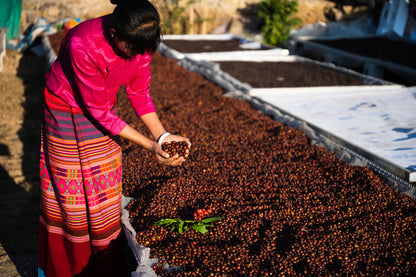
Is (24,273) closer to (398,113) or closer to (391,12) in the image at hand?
(398,113)

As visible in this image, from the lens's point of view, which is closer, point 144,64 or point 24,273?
point 144,64

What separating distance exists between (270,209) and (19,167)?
305 cm

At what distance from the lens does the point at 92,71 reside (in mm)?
1805

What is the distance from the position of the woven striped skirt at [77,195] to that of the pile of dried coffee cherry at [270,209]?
0.24 meters

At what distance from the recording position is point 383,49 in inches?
341

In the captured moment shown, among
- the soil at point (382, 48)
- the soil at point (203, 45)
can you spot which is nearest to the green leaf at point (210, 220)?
the soil at point (382, 48)

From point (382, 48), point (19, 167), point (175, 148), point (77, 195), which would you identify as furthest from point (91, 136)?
point (382, 48)

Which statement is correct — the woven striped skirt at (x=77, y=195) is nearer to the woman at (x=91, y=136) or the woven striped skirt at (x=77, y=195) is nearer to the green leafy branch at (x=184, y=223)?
the woman at (x=91, y=136)

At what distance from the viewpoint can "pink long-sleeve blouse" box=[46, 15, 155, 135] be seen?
1.78 meters

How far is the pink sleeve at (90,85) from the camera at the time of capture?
1.77 metres

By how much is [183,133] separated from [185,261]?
6.44ft

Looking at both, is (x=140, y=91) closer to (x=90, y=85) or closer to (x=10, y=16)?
(x=90, y=85)

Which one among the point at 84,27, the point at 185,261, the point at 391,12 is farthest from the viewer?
the point at 391,12

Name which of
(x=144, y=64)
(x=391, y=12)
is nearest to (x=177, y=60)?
(x=144, y=64)
